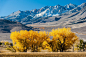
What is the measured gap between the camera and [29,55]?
14.0 m

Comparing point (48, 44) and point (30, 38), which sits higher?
point (30, 38)

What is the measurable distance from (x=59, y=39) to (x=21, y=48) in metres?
12.5

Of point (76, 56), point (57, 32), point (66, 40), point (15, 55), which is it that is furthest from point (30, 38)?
point (76, 56)

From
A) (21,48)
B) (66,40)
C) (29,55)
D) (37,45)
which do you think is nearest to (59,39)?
(66,40)

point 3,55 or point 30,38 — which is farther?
point 30,38

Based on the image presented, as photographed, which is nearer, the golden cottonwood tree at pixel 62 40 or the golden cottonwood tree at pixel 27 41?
the golden cottonwood tree at pixel 27 41

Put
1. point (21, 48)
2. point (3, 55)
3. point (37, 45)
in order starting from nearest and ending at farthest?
point (3, 55) → point (21, 48) → point (37, 45)

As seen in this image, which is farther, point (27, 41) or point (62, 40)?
point (62, 40)

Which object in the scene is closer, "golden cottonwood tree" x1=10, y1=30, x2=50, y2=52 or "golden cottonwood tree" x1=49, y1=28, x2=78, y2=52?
"golden cottonwood tree" x1=10, y1=30, x2=50, y2=52

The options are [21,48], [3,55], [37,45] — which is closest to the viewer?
[3,55]

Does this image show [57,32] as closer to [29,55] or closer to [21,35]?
[21,35]

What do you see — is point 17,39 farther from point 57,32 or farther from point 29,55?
point 29,55

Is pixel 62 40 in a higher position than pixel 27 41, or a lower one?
higher

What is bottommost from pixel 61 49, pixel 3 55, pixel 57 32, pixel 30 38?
pixel 61 49
